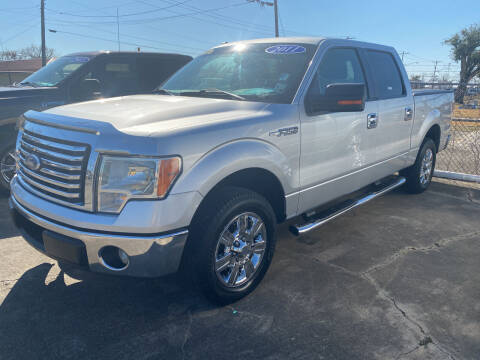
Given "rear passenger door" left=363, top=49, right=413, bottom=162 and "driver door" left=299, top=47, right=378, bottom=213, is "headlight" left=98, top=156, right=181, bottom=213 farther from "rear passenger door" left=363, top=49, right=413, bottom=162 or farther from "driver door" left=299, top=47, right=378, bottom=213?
"rear passenger door" left=363, top=49, right=413, bottom=162

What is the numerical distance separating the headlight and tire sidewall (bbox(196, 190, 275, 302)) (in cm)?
45

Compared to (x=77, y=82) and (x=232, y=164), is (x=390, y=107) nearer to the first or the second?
(x=232, y=164)

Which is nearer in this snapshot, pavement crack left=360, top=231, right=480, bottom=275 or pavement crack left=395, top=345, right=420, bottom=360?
pavement crack left=395, top=345, right=420, bottom=360

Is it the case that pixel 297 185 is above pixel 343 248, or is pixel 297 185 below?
above

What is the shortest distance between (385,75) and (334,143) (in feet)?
5.26

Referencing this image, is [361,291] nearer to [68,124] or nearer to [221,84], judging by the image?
[221,84]

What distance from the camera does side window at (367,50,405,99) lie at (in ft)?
14.1

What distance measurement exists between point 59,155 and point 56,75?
13.0 feet

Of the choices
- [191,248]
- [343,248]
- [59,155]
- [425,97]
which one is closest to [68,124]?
[59,155]

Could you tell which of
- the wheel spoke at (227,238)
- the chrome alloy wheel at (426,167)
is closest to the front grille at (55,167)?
the wheel spoke at (227,238)

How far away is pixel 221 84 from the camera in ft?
11.6

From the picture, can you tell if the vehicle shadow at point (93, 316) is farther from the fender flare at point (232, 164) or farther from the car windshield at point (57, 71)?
the car windshield at point (57, 71)

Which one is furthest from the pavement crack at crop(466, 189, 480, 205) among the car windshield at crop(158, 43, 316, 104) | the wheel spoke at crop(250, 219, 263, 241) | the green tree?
the green tree

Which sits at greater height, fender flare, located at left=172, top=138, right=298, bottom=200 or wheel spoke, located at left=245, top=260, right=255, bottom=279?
fender flare, located at left=172, top=138, right=298, bottom=200
